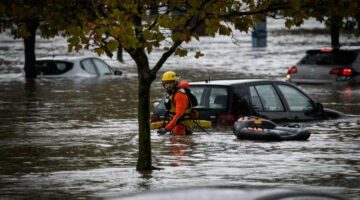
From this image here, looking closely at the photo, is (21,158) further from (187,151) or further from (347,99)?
(347,99)

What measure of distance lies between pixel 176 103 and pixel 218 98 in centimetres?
174

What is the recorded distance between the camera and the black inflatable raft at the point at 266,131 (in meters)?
21.0

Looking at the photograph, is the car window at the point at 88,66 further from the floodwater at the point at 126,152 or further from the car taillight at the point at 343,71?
the car taillight at the point at 343,71

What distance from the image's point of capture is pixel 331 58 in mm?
35469

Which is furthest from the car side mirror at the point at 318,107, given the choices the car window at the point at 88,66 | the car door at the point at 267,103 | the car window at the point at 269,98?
the car window at the point at 88,66

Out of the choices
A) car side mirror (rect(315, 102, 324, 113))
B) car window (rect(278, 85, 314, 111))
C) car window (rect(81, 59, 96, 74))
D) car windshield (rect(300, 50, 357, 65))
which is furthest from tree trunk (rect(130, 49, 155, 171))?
car window (rect(81, 59, 96, 74))

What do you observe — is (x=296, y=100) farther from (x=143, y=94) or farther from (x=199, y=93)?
(x=143, y=94)

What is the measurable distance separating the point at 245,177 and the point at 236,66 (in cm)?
3940

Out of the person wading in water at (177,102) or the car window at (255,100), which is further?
the car window at (255,100)

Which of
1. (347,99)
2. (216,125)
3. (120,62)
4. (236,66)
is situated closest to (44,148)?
(216,125)

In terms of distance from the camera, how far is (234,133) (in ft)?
70.0

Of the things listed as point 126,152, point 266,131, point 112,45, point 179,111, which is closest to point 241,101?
point 266,131

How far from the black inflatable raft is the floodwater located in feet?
0.54

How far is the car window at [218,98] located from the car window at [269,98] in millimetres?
939
